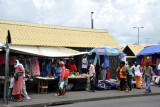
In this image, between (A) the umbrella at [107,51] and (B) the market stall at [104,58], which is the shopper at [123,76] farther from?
(A) the umbrella at [107,51]

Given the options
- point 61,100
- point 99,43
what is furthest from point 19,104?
point 99,43

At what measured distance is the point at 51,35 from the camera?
2134 centimetres

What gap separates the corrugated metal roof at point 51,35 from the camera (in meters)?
19.5

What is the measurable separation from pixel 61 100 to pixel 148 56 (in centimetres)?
1453

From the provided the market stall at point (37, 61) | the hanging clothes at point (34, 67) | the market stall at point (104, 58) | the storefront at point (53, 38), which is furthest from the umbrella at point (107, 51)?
the hanging clothes at point (34, 67)

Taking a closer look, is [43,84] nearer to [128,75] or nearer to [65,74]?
[65,74]

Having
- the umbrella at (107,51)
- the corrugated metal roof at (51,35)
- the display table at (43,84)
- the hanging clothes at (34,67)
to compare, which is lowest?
the display table at (43,84)

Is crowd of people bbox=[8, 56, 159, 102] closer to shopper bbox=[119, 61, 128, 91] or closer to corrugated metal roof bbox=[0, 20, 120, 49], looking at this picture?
shopper bbox=[119, 61, 128, 91]

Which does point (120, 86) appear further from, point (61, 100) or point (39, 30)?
point (39, 30)

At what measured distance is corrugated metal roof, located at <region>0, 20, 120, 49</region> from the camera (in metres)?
19.5

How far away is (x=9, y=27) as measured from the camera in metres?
19.9

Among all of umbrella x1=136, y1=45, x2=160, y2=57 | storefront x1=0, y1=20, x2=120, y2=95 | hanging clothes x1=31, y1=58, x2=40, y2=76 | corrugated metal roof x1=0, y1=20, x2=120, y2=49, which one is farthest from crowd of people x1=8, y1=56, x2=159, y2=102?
umbrella x1=136, y1=45, x2=160, y2=57

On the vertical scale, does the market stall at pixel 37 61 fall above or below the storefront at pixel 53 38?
below

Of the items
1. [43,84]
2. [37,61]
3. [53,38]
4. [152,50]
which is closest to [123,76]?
[43,84]
